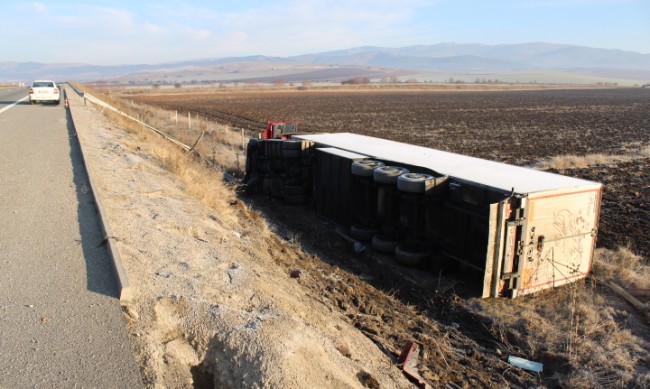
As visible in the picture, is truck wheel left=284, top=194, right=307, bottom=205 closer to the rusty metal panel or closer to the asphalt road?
the asphalt road

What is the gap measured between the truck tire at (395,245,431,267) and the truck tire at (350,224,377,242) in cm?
120

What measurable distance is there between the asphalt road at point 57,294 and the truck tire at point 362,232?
201 inches

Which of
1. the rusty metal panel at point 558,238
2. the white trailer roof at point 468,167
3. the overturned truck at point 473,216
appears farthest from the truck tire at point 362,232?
the rusty metal panel at point 558,238

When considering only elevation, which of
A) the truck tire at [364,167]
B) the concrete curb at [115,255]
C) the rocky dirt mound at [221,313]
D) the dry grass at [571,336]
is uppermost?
the truck tire at [364,167]

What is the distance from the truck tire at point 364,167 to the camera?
35.1 ft

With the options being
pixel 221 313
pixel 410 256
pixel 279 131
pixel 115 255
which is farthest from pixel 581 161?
pixel 115 255

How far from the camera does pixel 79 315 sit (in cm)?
495

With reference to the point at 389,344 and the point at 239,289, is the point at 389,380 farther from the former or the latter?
the point at 239,289

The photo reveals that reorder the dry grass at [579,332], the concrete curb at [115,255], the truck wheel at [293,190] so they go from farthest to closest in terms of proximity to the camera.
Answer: the truck wheel at [293,190]
the dry grass at [579,332]
the concrete curb at [115,255]

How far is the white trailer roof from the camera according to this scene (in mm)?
8594

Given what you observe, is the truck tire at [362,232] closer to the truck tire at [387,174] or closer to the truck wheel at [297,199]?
the truck tire at [387,174]

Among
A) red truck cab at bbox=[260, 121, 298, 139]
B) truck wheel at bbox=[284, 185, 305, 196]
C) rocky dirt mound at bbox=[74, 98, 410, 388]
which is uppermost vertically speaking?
red truck cab at bbox=[260, 121, 298, 139]

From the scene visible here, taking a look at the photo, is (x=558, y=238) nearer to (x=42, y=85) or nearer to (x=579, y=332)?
(x=579, y=332)

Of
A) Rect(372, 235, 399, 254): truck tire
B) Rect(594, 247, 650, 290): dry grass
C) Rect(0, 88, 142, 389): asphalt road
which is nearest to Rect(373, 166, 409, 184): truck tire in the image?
Rect(372, 235, 399, 254): truck tire
